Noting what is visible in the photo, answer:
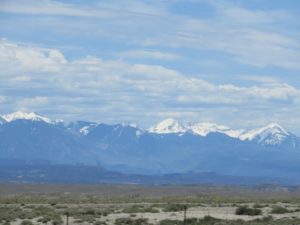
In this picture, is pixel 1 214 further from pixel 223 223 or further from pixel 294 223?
pixel 294 223

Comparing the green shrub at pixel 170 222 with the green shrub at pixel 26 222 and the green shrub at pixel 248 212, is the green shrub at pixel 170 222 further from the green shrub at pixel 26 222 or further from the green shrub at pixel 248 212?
the green shrub at pixel 248 212

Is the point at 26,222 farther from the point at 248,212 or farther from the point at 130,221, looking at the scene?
the point at 248,212

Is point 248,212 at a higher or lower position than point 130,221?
higher

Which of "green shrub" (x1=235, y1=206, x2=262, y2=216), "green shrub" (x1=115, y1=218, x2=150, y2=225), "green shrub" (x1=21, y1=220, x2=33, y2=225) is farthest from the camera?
"green shrub" (x1=235, y1=206, x2=262, y2=216)

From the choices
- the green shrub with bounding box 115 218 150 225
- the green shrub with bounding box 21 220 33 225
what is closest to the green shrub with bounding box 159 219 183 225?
the green shrub with bounding box 115 218 150 225

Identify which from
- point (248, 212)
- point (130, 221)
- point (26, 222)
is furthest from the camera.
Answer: point (248, 212)

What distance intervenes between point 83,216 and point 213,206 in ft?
55.0

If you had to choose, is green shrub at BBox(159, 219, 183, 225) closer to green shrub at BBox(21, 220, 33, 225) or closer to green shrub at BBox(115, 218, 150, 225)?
green shrub at BBox(115, 218, 150, 225)

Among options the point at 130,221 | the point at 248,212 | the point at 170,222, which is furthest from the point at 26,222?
the point at 248,212

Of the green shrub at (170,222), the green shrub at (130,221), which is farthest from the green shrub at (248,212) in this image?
the green shrub at (130,221)

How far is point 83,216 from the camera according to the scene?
52094 mm

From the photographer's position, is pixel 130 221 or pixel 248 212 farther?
pixel 248 212

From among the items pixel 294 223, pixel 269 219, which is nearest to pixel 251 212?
pixel 269 219

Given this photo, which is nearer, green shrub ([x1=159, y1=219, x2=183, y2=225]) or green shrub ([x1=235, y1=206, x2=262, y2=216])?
green shrub ([x1=159, y1=219, x2=183, y2=225])
